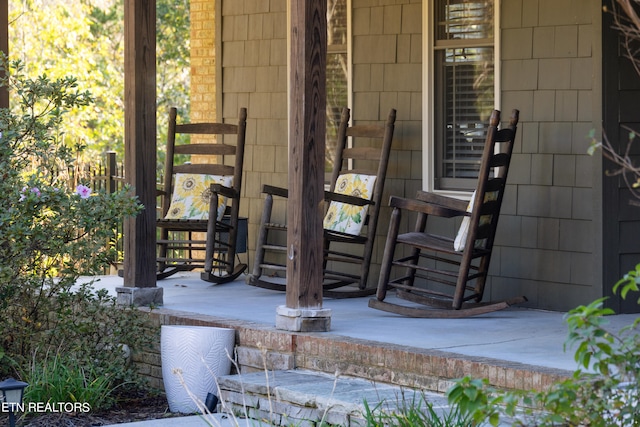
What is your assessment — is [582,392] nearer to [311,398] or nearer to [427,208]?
[311,398]

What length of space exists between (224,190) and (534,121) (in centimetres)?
234

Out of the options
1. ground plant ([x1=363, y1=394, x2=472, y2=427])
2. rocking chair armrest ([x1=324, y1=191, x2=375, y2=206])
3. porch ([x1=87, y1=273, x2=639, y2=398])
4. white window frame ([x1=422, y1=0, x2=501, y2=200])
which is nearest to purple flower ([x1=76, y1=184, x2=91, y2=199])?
porch ([x1=87, y1=273, x2=639, y2=398])

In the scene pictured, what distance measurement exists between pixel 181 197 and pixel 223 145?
553 millimetres

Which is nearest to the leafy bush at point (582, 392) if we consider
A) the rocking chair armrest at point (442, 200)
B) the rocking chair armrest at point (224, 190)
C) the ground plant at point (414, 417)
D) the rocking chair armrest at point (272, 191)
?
the ground plant at point (414, 417)

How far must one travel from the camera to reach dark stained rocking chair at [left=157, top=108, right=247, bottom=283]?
26.2 ft

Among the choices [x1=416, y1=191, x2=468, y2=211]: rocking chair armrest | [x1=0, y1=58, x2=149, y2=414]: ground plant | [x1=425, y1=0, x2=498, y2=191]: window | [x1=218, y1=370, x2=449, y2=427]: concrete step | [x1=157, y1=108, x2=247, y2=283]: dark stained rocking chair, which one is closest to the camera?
[x1=218, y1=370, x2=449, y2=427]: concrete step

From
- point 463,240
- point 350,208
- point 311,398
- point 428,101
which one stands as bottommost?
point 311,398

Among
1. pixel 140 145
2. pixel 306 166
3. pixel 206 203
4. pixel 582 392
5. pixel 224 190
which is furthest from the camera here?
pixel 206 203

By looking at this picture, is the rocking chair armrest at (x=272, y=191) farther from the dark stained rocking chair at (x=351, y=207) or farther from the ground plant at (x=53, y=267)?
the ground plant at (x=53, y=267)

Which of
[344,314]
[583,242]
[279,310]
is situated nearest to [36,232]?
[279,310]

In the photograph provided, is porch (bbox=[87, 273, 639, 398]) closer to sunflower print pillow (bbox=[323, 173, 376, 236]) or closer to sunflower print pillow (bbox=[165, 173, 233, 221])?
sunflower print pillow (bbox=[323, 173, 376, 236])

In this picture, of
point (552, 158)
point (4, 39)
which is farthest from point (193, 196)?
point (552, 158)

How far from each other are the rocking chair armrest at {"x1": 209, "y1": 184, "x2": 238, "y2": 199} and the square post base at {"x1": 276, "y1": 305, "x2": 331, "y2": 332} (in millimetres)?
2166

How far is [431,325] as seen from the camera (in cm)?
611
